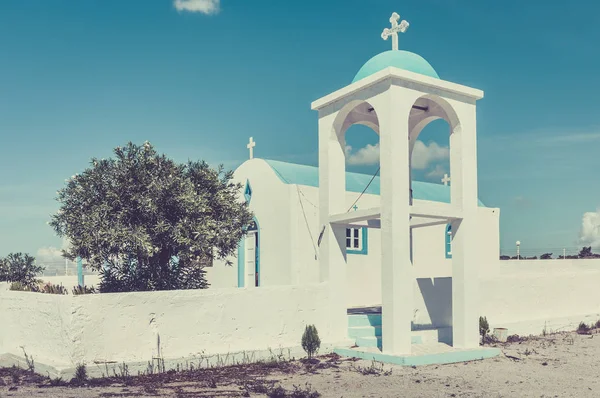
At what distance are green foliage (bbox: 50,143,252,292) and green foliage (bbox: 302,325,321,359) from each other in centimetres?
238

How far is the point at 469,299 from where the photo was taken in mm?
12602

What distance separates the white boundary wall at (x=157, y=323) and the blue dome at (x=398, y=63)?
15.1 ft

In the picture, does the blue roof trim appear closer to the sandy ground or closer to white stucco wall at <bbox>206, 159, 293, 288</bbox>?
white stucco wall at <bbox>206, 159, 293, 288</bbox>

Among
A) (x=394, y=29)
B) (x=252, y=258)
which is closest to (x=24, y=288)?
(x=252, y=258)

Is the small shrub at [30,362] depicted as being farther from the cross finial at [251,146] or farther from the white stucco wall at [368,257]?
the cross finial at [251,146]

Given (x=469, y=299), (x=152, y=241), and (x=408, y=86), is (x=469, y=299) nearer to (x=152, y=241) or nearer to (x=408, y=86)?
(x=408, y=86)

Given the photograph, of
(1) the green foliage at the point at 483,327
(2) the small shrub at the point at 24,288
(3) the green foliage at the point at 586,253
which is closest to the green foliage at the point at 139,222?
(2) the small shrub at the point at 24,288

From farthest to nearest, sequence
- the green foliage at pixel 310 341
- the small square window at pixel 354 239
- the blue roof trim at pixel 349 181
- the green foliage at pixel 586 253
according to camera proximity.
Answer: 1. the green foliage at pixel 586 253
2. the small square window at pixel 354 239
3. the blue roof trim at pixel 349 181
4. the green foliage at pixel 310 341

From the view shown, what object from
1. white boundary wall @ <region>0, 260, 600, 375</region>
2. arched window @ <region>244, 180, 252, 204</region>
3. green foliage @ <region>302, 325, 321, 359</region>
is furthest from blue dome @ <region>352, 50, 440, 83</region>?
arched window @ <region>244, 180, 252, 204</region>

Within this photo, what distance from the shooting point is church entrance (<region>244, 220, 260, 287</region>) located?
18.1 m

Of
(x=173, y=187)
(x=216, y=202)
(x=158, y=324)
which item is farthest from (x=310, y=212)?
(x=158, y=324)

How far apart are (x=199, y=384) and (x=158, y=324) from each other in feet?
5.10

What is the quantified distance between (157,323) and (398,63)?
6.99 meters

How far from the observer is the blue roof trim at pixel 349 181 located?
692 inches
